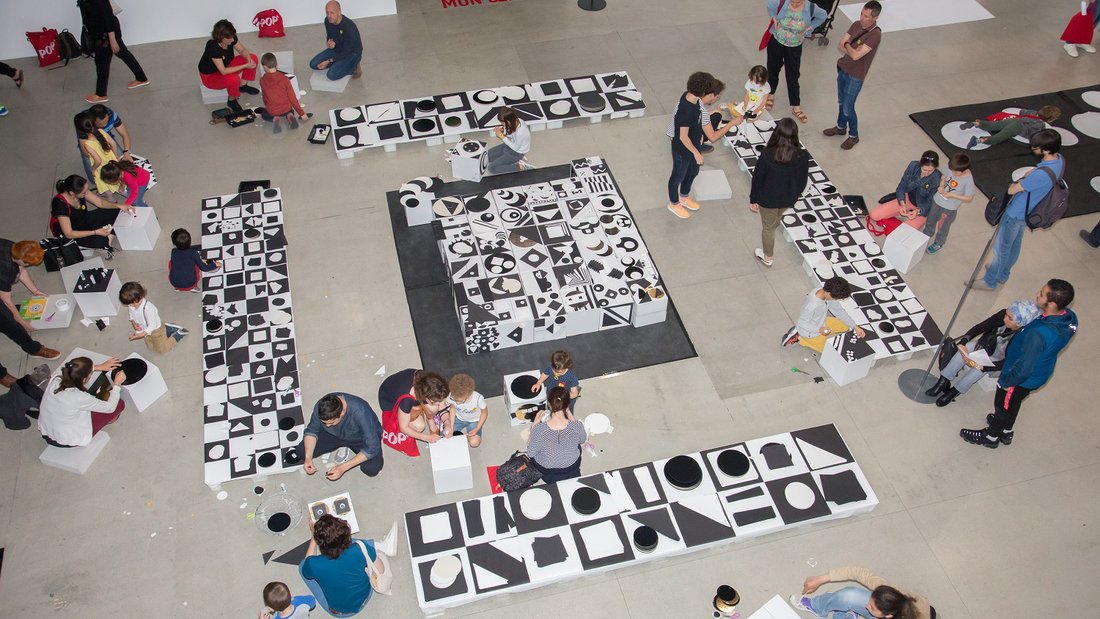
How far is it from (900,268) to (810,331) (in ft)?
5.45

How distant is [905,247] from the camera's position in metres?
8.59

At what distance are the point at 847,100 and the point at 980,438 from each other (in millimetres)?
4474

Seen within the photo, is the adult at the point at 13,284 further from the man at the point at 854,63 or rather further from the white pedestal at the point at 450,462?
the man at the point at 854,63

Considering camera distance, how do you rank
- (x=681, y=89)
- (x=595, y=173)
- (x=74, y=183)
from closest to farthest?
(x=74, y=183)
(x=595, y=173)
(x=681, y=89)

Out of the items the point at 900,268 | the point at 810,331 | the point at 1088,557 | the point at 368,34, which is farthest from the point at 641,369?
the point at 368,34

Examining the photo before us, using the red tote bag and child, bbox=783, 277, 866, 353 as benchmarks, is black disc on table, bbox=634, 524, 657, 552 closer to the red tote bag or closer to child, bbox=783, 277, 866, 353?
child, bbox=783, 277, 866, 353

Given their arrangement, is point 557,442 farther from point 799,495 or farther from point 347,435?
point 799,495

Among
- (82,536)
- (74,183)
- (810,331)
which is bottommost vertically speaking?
(82,536)

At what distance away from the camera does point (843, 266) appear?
865cm

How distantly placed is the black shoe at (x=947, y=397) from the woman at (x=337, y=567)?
510 cm

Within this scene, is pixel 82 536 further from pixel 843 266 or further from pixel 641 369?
pixel 843 266

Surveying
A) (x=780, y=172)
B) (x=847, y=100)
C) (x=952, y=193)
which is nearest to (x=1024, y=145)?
(x=847, y=100)

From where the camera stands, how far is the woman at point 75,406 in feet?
22.1

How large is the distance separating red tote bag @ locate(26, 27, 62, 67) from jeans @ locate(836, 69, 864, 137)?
401 inches
